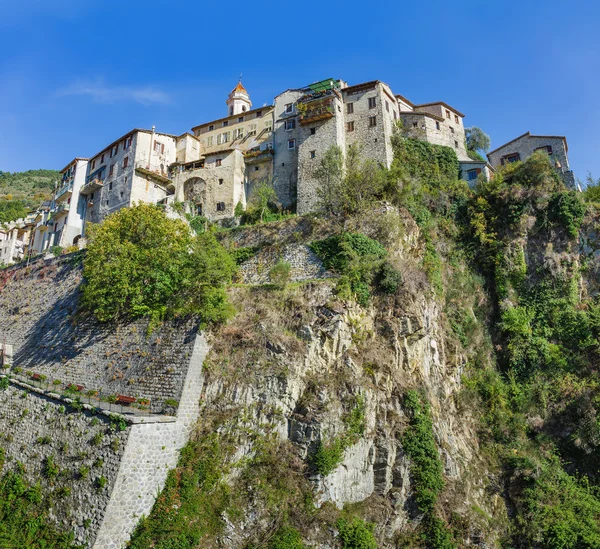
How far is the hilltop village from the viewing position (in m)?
36.8

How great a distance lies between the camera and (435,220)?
30.5 m

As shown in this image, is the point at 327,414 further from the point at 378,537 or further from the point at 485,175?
the point at 485,175

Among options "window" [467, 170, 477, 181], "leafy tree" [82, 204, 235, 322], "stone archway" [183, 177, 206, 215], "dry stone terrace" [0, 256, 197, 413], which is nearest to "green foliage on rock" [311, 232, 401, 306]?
"leafy tree" [82, 204, 235, 322]

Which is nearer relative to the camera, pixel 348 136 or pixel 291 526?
pixel 291 526

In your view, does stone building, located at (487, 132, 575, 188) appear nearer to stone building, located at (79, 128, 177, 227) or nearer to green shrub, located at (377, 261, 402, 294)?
green shrub, located at (377, 261, 402, 294)

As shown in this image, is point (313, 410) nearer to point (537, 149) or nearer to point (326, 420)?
point (326, 420)

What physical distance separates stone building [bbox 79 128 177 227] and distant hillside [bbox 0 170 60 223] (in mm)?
39333

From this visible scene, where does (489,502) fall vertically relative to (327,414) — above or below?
below

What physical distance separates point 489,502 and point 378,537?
655 cm

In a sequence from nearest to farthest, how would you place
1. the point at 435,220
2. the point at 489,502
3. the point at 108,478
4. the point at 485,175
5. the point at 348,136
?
the point at 108,478 < the point at 489,502 < the point at 435,220 < the point at 485,175 < the point at 348,136

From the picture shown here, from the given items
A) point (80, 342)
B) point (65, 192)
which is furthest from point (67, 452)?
point (65, 192)

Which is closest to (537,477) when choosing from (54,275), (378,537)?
(378,537)

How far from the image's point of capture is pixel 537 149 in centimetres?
3800

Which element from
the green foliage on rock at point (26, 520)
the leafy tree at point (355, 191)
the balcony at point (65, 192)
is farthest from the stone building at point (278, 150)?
the green foliage on rock at point (26, 520)
